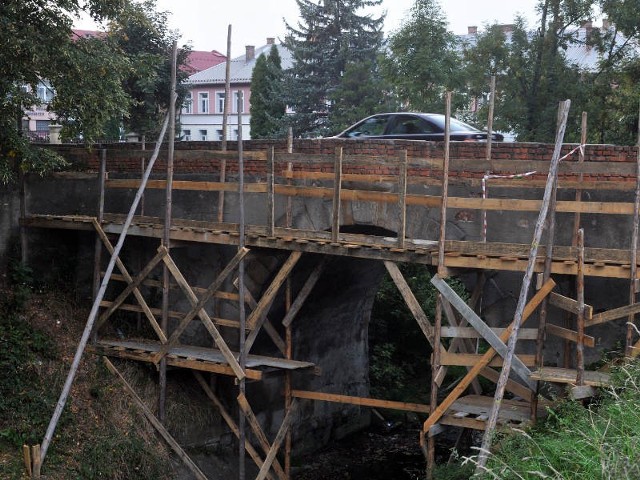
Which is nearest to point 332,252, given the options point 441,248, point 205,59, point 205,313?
point 441,248

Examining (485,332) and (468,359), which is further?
(468,359)

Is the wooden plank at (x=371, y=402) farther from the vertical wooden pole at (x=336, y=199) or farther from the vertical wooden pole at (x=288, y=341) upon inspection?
the vertical wooden pole at (x=336, y=199)

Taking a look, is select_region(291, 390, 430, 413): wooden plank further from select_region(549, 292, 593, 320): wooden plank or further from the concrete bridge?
select_region(549, 292, 593, 320): wooden plank

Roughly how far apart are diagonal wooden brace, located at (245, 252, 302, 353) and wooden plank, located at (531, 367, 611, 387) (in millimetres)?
3633

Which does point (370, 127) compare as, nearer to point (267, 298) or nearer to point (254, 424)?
point (267, 298)

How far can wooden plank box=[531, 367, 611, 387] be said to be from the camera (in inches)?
359

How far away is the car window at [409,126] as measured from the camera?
15.1m

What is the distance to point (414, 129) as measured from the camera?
15297mm

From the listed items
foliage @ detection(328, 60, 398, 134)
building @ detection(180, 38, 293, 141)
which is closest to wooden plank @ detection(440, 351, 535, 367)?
foliage @ detection(328, 60, 398, 134)

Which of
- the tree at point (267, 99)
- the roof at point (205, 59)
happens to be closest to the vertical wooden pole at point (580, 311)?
the tree at point (267, 99)

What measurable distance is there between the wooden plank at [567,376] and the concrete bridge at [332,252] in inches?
1.3

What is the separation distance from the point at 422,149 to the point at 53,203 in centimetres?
651

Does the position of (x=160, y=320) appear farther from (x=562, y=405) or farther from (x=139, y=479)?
(x=562, y=405)

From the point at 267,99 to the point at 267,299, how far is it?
74.8 ft
